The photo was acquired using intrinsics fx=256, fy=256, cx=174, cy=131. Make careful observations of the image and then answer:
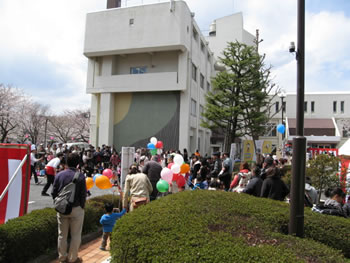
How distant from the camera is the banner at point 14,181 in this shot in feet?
15.4

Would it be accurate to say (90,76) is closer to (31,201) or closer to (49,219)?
(31,201)

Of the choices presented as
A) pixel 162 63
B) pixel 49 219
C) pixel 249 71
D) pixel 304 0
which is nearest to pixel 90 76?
pixel 162 63

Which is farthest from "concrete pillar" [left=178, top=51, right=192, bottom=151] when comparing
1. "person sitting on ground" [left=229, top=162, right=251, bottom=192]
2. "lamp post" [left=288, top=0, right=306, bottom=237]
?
"lamp post" [left=288, top=0, right=306, bottom=237]

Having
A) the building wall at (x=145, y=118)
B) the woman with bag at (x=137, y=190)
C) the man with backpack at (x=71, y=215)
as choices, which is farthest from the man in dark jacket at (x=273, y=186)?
the building wall at (x=145, y=118)

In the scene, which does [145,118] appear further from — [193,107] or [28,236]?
[28,236]

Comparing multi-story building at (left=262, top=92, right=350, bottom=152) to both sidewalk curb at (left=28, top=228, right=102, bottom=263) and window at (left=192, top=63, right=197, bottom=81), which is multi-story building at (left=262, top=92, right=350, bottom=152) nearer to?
window at (left=192, top=63, right=197, bottom=81)

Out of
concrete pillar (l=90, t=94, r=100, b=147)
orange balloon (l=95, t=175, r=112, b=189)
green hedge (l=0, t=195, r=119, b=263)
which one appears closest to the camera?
green hedge (l=0, t=195, r=119, b=263)

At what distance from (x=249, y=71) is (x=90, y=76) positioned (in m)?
15.1

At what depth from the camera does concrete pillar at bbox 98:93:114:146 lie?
A: 80.0 ft

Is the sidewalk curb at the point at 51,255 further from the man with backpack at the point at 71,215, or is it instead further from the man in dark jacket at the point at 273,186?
the man in dark jacket at the point at 273,186

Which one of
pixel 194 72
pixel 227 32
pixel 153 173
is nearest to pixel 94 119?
pixel 194 72

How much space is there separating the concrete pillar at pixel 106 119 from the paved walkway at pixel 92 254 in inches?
771

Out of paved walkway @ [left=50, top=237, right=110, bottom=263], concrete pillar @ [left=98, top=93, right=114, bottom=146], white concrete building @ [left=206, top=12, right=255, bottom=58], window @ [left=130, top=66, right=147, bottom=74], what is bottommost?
paved walkway @ [left=50, top=237, right=110, bottom=263]

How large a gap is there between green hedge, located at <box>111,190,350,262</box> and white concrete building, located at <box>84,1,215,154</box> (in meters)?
19.0
